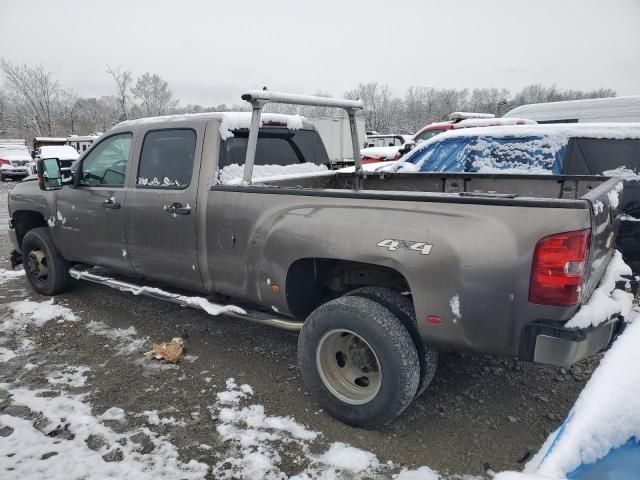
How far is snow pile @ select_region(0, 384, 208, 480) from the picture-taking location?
2.41 meters

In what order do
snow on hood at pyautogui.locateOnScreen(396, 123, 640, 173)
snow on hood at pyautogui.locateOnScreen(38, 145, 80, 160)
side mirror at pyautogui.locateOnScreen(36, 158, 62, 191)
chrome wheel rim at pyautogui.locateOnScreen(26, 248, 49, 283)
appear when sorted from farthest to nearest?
snow on hood at pyautogui.locateOnScreen(38, 145, 80, 160)
snow on hood at pyautogui.locateOnScreen(396, 123, 640, 173)
chrome wheel rim at pyautogui.locateOnScreen(26, 248, 49, 283)
side mirror at pyautogui.locateOnScreen(36, 158, 62, 191)

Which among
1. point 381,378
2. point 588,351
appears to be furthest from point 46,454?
point 588,351

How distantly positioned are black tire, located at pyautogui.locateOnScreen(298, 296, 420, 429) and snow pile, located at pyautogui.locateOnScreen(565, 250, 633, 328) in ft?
2.83

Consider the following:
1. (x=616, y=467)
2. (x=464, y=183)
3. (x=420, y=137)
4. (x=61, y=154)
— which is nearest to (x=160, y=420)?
(x=616, y=467)

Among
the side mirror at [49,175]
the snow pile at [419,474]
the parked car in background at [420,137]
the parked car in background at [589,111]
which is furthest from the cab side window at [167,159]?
the parked car in background at [589,111]

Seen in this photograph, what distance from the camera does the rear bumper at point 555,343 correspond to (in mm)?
2105

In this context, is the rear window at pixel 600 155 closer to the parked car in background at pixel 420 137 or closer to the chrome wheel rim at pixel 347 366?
the chrome wheel rim at pixel 347 366

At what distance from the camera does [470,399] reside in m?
3.09

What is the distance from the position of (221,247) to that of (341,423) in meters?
1.46

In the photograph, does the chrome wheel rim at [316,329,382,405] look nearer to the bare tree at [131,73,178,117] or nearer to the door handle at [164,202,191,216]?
the door handle at [164,202,191,216]

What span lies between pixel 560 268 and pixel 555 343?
0.36 meters

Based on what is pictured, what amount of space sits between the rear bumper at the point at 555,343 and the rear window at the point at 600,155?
12.6ft

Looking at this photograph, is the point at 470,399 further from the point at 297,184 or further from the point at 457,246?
the point at 297,184

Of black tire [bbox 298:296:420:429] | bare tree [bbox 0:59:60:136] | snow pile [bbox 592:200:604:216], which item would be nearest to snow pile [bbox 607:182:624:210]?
snow pile [bbox 592:200:604:216]
